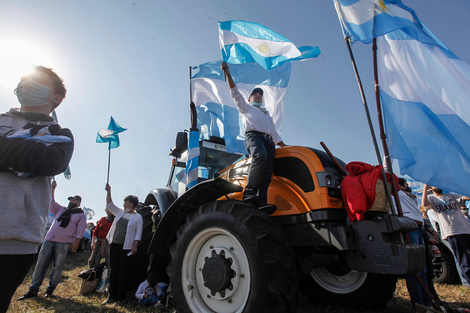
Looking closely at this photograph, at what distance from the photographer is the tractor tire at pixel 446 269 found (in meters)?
5.25

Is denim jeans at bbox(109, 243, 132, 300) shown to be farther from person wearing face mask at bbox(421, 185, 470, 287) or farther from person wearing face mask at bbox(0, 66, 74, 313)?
person wearing face mask at bbox(421, 185, 470, 287)

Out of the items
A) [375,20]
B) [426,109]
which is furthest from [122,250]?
[375,20]

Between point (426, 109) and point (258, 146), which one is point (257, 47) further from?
point (426, 109)

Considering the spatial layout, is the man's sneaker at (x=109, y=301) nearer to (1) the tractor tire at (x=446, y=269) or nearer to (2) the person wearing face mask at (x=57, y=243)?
(2) the person wearing face mask at (x=57, y=243)

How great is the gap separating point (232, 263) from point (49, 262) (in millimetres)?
5146

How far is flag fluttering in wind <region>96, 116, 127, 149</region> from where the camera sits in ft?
23.2

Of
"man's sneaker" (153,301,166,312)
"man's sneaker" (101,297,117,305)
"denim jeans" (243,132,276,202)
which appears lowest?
"man's sneaker" (101,297,117,305)

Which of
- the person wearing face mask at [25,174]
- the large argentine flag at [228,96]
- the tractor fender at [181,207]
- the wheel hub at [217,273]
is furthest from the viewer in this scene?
the large argentine flag at [228,96]

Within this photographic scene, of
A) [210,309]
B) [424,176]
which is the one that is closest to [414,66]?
[424,176]

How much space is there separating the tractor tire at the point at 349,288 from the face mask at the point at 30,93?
3470 mm

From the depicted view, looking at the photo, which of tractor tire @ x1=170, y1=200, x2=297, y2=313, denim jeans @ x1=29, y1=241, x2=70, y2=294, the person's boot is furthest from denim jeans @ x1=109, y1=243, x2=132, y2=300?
tractor tire @ x1=170, y1=200, x2=297, y2=313

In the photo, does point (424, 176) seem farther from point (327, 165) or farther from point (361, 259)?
point (361, 259)

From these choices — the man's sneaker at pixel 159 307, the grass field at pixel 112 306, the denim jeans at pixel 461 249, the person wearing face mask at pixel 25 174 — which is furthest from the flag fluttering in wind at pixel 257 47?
the man's sneaker at pixel 159 307

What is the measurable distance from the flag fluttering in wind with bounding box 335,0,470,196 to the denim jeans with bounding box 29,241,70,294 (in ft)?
21.3
